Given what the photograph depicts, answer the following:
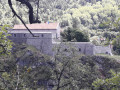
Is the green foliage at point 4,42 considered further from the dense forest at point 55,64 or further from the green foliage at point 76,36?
the green foliage at point 76,36

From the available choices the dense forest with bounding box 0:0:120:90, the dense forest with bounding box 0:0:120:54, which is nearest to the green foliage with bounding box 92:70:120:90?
the dense forest with bounding box 0:0:120:90

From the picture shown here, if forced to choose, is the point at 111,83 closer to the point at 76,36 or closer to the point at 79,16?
the point at 76,36

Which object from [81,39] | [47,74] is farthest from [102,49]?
[47,74]

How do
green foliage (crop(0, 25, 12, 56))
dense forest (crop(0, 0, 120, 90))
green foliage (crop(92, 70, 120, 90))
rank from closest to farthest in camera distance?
1. green foliage (crop(0, 25, 12, 56))
2. dense forest (crop(0, 0, 120, 90))
3. green foliage (crop(92, 70, 120, 90))

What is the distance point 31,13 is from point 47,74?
56.9 ft

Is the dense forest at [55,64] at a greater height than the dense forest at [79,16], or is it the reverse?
the dense forest at [79,16]

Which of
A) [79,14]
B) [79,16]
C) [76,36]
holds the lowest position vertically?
[76,36]

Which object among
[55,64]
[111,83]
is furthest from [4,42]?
[55,64]

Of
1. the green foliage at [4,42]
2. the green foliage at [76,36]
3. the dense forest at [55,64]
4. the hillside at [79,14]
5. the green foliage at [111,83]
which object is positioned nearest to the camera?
the green foliage at [4,42]

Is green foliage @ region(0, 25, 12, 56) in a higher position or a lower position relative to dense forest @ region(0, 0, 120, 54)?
lower

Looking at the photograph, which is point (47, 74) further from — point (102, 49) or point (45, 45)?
point (102, 49)

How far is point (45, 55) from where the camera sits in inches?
898

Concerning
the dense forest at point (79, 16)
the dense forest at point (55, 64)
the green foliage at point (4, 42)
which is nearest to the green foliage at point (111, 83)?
the dense forest at point (55, 64)

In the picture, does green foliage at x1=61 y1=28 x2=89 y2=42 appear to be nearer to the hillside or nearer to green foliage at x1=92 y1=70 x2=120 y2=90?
the hillside
